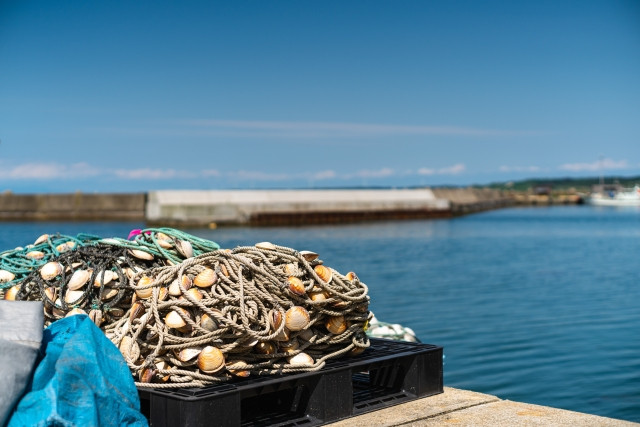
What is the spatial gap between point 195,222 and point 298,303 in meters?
41.8

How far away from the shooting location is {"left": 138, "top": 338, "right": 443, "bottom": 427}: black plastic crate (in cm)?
373

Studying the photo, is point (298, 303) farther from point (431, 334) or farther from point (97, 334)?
point (431, 334)

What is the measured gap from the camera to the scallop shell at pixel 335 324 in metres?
4.49

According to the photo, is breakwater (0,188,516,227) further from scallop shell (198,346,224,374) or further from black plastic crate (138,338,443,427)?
scallop shell (198,346,224,374)

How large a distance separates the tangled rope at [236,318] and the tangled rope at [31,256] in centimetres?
85

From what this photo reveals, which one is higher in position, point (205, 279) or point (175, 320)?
point (205, 279)

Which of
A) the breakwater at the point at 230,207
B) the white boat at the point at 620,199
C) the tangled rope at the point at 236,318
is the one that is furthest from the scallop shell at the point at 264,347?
the white boat at the point at 620,199

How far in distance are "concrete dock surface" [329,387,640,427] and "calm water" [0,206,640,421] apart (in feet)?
10.6

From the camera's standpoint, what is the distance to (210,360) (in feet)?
12.8

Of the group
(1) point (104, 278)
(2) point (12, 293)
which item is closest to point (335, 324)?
(1) point (104, 278)

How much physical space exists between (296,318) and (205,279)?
532 millimetres

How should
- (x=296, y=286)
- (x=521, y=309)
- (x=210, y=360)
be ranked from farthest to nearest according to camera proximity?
(x=521, y=309) → (x=296, y=286) → (x=210, y=360)

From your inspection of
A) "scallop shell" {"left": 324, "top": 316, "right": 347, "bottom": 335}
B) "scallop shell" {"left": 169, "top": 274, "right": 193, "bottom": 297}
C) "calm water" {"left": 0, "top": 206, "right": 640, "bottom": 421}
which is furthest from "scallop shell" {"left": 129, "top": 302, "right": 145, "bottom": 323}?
"calm water" {"left": 0, "top": 206, "right": 640, "bottom": 421}

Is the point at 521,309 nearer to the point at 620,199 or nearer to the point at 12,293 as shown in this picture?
the point at 12,293
